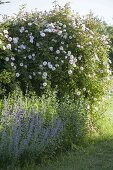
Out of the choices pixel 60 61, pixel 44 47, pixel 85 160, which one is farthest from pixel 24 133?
pixel 44 47

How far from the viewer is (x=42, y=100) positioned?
8.88 meters

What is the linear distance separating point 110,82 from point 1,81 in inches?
111

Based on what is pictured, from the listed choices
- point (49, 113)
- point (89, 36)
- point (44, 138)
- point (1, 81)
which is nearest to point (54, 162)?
point (44, 138)

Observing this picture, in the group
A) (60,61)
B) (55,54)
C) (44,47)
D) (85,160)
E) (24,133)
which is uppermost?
(44,47)

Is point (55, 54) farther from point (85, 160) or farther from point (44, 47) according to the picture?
point (85, 160)

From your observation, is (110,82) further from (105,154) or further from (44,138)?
(44,138)

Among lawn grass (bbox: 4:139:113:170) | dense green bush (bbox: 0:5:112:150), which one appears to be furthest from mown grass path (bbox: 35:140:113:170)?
dense green bush (bbox: 0:5:112:150)

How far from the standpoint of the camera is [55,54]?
9.99m

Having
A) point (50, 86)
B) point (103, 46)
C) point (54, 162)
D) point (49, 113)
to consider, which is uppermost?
point (103, 46)

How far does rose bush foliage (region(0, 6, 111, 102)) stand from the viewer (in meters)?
9.67

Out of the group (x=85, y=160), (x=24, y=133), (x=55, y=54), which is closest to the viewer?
(x=24, y=133)

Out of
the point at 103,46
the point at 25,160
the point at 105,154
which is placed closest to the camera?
the point at 25,160

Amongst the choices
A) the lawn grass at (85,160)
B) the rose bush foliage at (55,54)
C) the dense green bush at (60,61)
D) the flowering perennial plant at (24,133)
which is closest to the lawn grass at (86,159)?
the lawn grass at (85,160)

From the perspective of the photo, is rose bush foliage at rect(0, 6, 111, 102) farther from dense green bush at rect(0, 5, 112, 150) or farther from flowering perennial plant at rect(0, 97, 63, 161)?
→ flowering perennial plant at rect(0, 97, 63, 161)
